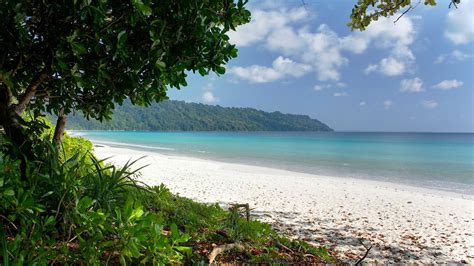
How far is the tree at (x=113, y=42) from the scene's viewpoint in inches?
111

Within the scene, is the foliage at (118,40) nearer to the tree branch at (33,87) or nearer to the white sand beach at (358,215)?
the tree branch at (33,87)

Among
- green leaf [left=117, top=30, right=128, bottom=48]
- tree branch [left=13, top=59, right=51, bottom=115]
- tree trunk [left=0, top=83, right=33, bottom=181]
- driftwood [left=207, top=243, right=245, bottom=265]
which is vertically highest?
green leaf [left=117, top=30, right=128, bottom=48]

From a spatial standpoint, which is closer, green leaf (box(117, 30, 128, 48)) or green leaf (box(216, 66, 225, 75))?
green leaf (box(117, 30, 128, 48))

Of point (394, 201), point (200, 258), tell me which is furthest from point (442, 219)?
point (200, 258)

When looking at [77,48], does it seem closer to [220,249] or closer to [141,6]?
[141,6]

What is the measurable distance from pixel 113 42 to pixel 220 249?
2.13 metres

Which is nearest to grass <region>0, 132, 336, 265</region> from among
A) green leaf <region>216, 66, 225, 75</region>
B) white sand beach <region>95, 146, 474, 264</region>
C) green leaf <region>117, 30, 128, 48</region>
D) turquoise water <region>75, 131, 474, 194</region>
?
green leaf <region>117, 30, 128, 48</region>

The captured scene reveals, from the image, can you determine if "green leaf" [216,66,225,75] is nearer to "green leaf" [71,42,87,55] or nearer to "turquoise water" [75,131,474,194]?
"green leaf" [71,42,87,55]

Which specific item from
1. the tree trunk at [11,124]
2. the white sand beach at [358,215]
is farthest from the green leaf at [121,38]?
the white sand beach at [358,215]

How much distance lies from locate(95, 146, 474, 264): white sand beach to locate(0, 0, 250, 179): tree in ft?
12.1

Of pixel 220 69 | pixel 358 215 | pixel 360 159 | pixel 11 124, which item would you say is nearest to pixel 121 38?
pixel 220 69

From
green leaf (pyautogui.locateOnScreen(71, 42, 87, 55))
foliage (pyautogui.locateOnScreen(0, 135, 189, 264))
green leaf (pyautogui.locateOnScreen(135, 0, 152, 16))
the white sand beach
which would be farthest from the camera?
the white sand beach

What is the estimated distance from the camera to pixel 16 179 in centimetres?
254

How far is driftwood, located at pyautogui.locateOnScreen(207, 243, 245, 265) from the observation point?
3191 millimetres
